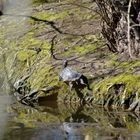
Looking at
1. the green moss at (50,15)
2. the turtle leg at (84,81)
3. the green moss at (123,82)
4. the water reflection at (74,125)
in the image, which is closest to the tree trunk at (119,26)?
the green moss at (123,82)

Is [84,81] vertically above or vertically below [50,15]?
below

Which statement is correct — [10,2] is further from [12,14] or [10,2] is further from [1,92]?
[1,92]

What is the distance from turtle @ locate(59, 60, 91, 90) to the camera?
25.0 ft

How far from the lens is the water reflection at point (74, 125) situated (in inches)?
228

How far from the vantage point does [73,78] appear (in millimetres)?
7691

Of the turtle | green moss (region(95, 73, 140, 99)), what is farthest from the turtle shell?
green moss (region(95, 73, 140, 99))

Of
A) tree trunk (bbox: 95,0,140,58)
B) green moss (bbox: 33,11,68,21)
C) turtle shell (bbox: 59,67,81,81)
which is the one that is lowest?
turtle shell (bbox: 59,67,81,81)

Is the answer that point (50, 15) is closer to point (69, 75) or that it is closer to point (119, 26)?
point (119, 26)

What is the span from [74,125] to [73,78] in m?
1.40

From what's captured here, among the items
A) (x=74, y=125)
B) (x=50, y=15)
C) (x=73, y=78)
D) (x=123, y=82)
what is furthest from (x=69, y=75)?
(x=50, y=15)

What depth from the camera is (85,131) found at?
604cm

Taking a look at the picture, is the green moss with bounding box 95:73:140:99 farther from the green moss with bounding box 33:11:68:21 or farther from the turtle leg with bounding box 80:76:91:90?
the green moss with bounding box 33:11:68:21

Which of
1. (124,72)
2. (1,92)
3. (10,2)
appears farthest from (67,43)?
(10,2)

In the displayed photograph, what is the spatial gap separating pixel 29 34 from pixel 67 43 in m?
1.16
